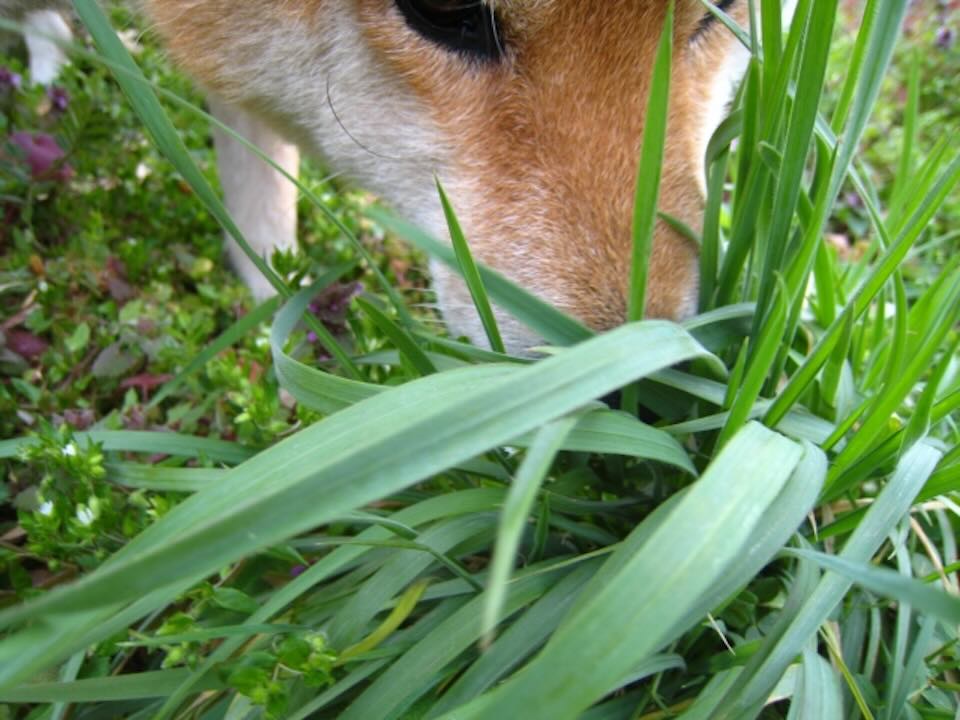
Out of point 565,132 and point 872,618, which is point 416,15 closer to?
point 565,132

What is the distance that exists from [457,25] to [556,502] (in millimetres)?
869

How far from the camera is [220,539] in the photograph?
1.69 feet

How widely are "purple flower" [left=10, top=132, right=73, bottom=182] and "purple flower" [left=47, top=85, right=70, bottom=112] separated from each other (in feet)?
0.90

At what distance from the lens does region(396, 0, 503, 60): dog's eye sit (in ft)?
4.24

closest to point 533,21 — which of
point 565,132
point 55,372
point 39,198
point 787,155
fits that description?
point 565,132


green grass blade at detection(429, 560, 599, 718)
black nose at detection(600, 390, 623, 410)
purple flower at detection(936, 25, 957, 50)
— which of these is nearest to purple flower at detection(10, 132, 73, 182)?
black nose at detection(600, 390, 623, 410)

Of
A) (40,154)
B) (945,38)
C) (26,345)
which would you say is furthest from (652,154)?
(945,38)

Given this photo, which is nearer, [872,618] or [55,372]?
[872,618]

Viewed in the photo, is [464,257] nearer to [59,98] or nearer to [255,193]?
[255,193]

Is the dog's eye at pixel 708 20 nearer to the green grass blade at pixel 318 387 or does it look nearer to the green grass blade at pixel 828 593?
the green grass blade at pixel 828 593

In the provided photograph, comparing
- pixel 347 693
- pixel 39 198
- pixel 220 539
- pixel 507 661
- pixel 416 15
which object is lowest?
pixel 347 693

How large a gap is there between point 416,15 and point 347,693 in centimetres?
109

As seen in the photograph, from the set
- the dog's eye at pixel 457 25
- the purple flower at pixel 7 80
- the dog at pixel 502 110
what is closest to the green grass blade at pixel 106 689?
the dog at pixel 502 110

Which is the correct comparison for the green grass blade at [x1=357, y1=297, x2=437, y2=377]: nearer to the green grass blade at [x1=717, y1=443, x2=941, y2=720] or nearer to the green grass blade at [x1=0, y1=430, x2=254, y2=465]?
the green grass blade at [x1=0, y1=430, x2=254, y2=465]
